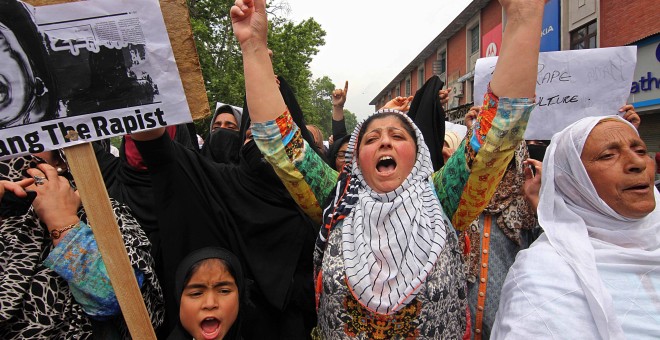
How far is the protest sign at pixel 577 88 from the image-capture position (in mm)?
2779

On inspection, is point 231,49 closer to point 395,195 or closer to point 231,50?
point 231,50

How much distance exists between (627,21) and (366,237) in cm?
1246

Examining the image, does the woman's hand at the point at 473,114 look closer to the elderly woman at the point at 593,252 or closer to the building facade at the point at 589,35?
the elderly woman at the point at 593,252

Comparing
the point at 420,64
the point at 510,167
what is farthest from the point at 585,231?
the point at 420,64

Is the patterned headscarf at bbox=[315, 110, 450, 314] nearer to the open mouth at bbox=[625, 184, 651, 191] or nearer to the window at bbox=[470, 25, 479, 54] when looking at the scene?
the open mouth at bbox=[625, 184, 651, 191]

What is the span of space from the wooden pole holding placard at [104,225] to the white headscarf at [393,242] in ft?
2.58

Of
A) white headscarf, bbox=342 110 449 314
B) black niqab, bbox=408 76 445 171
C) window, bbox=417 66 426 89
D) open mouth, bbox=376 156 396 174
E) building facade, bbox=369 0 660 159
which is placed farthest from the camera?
window, bbox=417 66 426 89

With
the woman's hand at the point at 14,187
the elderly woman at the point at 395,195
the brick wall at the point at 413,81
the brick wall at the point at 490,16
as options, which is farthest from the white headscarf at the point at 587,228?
the brick wall at the point at 413,81

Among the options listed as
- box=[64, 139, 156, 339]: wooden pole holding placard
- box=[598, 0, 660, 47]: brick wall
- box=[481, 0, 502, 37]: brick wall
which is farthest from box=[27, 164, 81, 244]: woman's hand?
box=[481, 0, 502, 37]: brick wall

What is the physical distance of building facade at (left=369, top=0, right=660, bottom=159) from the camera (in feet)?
31.4

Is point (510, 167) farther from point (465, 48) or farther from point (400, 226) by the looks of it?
point (465, 48)

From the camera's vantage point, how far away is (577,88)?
2.81m

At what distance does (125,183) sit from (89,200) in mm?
844

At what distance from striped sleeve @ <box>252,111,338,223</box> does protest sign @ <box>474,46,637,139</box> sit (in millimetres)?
1841
